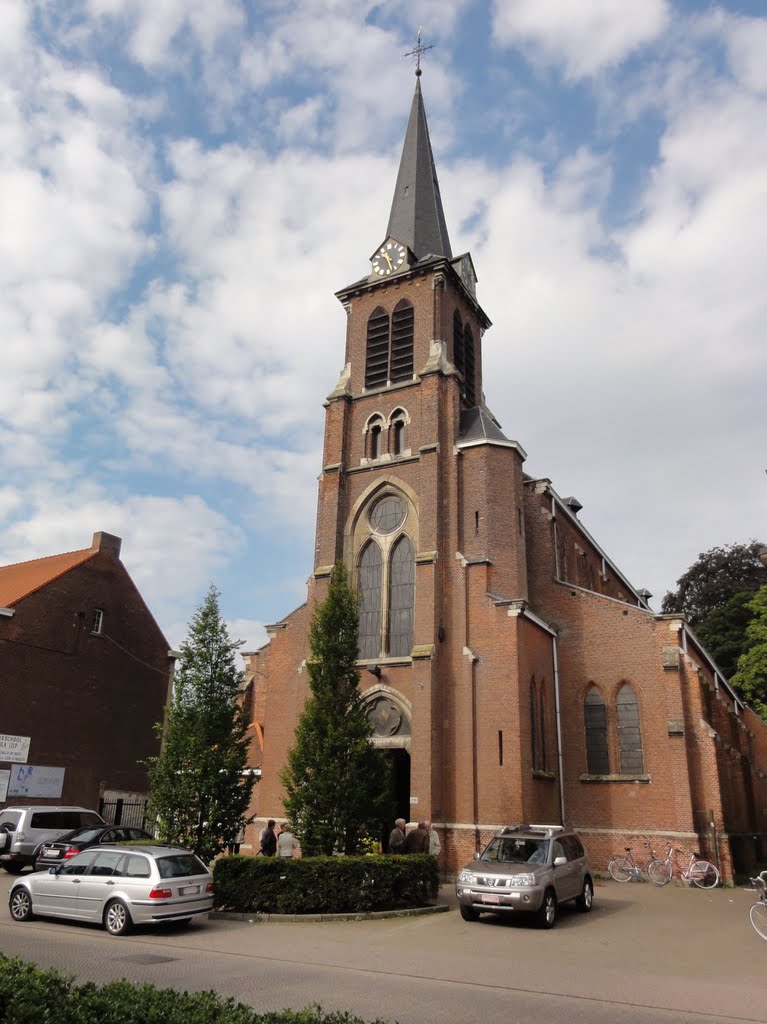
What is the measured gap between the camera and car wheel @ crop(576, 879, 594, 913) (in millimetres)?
17062

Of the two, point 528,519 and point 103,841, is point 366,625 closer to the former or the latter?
point 528,519

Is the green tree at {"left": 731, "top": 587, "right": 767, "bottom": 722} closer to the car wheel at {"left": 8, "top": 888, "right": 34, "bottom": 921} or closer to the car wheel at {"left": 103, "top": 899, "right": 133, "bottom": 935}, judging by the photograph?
the car wheel at {"left": 103, "top": 899, "right": 133, "bottom": 935}

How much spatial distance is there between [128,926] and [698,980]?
8868 mm

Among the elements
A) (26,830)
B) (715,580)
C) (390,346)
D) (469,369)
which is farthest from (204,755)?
(715,580)

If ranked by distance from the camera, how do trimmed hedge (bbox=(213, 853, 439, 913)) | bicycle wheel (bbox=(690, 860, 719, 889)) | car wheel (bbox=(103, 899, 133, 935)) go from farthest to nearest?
bicycle wheel (bbox=(690, 860, 719, 889)) → trimmed hedge (bbox=(213, 853, 439, 913)) → car wheel (bbox=(103, 899, 133, 935))

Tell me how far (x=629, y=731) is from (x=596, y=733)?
106 centimetres

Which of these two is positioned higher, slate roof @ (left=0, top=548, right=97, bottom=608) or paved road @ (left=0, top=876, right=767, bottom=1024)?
slate roof @ (left=0, top=548, right=97, bottom=608)

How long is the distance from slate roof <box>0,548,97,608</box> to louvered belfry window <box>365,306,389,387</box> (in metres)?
14.0

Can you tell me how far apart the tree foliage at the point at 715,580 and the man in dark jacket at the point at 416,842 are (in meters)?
31.3

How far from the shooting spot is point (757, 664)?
35500mm

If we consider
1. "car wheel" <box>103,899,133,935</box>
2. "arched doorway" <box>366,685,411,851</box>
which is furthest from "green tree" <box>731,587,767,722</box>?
"car wheel" <box>103,899,133,935</box>

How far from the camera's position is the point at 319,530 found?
95.7 feet

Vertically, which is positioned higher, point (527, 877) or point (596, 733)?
point (596, 733)

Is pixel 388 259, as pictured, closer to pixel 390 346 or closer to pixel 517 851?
pixel 390 346
